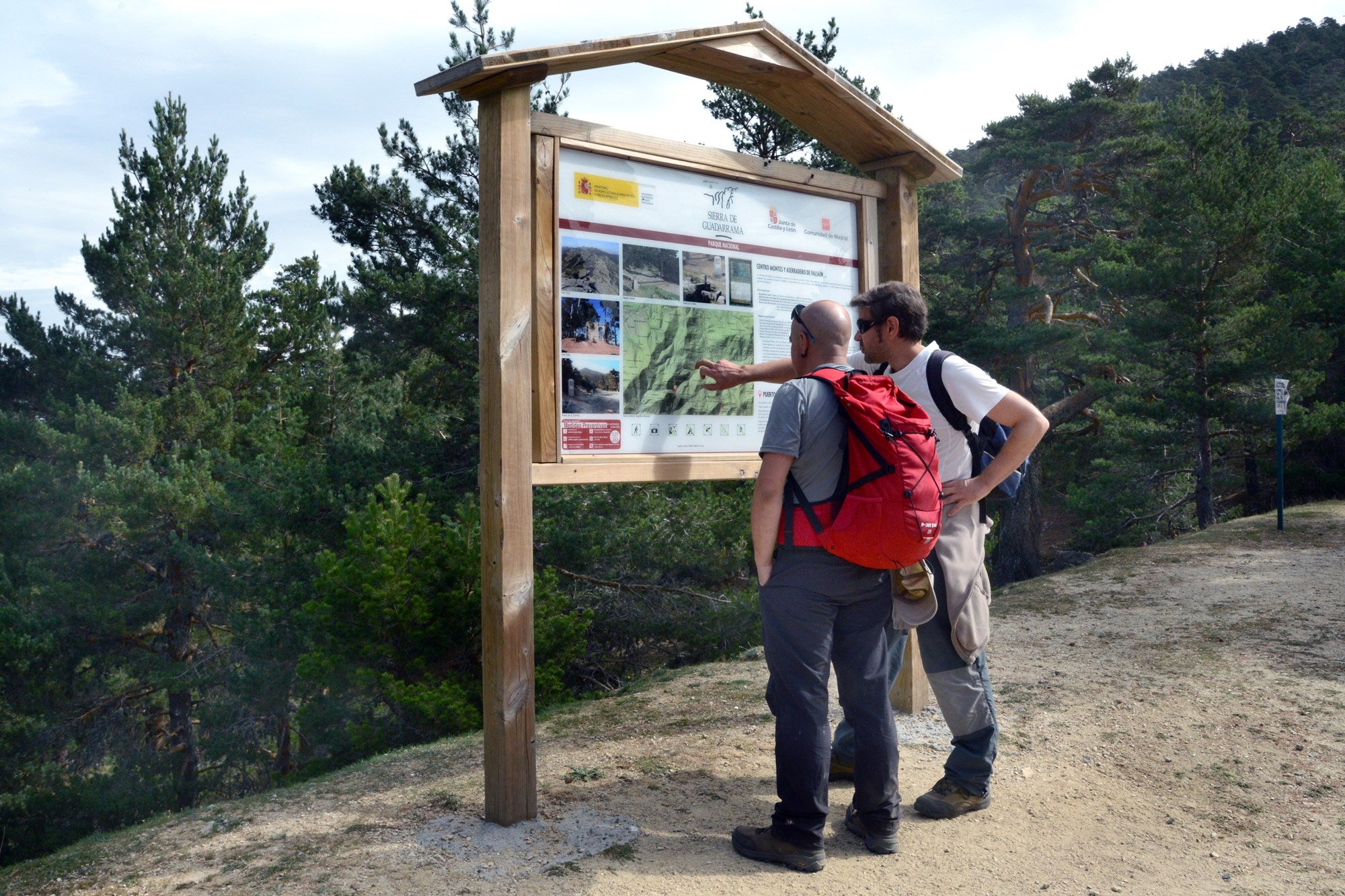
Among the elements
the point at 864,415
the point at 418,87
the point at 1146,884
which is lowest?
the point at 1146,884

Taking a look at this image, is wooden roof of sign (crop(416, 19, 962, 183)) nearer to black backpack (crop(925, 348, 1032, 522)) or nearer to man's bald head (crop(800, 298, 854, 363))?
man's bald head (crop(800, 298, 854, 363))

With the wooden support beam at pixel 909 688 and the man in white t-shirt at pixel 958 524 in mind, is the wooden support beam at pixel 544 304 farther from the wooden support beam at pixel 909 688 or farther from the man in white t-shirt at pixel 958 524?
the wooden support beam at pixel 909 688

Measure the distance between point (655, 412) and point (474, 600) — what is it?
4566 millimetres

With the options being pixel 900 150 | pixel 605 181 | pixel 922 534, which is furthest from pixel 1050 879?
pixel 900 150

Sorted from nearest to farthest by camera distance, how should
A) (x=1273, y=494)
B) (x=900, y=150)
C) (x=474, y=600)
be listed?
(x=900, y=150), (x=474, y=600), (x=1273, y=494)

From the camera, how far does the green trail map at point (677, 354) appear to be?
10.9ft

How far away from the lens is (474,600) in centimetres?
750

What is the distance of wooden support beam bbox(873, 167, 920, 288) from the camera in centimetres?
421

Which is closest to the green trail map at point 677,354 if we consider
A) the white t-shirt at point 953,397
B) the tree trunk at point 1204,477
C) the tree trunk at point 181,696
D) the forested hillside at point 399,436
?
the white t-shirt at point 953,397

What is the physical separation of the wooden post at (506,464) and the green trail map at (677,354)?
471mm

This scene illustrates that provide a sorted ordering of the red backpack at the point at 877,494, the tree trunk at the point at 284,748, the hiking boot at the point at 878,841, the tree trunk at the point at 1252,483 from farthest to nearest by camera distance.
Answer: the tree trunk at the point at 1252,483, the tree trunk at the point at 284,748, the hiking boot at the point at 878,841, the red backpack at the point at 877,494

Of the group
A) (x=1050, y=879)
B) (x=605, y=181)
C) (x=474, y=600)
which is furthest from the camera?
(x=474, y=600)

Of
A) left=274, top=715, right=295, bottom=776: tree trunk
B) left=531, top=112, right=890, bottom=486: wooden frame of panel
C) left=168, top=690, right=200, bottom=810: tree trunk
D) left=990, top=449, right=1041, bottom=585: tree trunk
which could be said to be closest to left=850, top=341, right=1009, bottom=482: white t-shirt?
left=531, top=112, right=890, bottom=486: wooden frame of panel

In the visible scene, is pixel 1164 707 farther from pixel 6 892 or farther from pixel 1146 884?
pixel 6 892
